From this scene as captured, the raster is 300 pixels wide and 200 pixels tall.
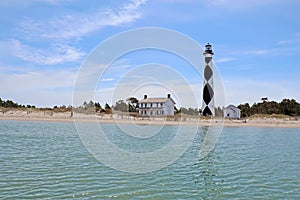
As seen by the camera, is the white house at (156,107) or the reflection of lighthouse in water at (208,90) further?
the white house at (156,107)

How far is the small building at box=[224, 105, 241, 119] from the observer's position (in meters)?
71.6

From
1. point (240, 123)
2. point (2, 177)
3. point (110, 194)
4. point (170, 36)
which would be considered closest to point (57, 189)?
point (110, 194)

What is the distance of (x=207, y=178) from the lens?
43.0 ft

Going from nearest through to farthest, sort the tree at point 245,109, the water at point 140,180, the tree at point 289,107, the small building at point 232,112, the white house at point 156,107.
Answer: the water at point 140,180 → the tree at point 289,107 → the white house at point 156,107 → the small building at point 232,112 → the tree at point 245,109

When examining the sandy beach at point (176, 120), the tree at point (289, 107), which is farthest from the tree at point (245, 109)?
the sandy beach at point (176, 120)

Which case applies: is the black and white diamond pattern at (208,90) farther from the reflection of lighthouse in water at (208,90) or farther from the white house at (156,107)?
the white house at (156,107)

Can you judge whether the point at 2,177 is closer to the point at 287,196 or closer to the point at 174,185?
the point at 174,185

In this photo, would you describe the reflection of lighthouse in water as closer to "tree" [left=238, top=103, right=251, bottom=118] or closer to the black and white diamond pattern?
the black and white diamond pattern

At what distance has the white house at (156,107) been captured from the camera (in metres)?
69.4

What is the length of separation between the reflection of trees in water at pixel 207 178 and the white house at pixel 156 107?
5103cm

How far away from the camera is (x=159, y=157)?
18.3m

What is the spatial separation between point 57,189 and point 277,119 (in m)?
62.0

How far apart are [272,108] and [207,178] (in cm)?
6377

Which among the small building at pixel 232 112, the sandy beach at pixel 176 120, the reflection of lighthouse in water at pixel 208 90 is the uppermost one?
the reflection of lighthouse in water at pixel 208 90
